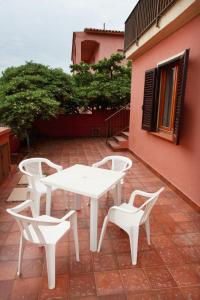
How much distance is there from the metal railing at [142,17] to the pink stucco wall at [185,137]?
442mm

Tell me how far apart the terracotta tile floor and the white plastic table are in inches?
10.7

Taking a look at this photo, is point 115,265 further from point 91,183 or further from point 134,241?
point 91,183

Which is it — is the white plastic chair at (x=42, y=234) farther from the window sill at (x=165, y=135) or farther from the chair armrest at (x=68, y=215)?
the window sill at (x=165, y=135)

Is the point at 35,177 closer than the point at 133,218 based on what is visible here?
No

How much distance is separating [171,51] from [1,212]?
12.8 ft

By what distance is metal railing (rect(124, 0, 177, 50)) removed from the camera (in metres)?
3.64

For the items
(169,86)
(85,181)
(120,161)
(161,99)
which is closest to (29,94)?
(161,99)

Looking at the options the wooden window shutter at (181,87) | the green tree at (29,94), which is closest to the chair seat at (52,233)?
the wooden window shutter at (181,87)

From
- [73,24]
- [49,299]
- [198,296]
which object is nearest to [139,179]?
[198,296]

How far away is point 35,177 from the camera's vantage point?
282cm

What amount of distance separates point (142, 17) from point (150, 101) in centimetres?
199

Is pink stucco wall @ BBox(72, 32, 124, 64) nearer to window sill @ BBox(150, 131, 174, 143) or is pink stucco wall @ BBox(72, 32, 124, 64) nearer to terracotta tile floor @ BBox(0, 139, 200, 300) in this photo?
window sill @ BBox(150, 131, 174, 143)

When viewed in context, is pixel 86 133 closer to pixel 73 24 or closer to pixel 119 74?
pixel 119 74

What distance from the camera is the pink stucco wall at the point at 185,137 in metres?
2.95
